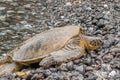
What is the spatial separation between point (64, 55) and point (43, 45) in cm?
58

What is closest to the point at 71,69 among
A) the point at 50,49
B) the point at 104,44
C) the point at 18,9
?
the point at 50,49

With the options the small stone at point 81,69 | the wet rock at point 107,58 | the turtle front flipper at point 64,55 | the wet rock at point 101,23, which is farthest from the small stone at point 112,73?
the wet rock at point 101,23

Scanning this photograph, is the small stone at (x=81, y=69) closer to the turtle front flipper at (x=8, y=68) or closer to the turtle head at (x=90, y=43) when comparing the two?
the turtle head at (x=90, y=43)

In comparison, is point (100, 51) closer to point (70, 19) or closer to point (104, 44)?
point (104, 44)

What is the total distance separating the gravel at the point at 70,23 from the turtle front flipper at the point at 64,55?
0.34 ft

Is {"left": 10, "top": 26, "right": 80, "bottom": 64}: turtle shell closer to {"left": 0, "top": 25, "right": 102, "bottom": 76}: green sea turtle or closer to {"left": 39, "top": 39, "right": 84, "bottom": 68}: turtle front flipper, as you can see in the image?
{"left": 0, "top": 25, "right": 102, "bottom": 76}: green sea turtle

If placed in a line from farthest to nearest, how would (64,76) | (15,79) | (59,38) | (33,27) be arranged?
(33,27)
(59,38)
(15,79)
(64,76)

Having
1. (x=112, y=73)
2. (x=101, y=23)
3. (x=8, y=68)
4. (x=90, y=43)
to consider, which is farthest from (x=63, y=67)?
(x=101, y=23)

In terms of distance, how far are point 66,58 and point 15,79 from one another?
1023 mm

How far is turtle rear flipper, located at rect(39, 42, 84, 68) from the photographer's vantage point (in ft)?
23.6

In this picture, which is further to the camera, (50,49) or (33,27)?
(33,27)

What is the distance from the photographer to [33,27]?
12617 millimetres

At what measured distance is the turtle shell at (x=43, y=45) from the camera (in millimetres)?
7566

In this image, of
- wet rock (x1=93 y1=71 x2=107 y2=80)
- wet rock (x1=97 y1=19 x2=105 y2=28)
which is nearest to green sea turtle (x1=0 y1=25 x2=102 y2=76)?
wet rock (x1=93 y1=71 x2=107 y2=80)
